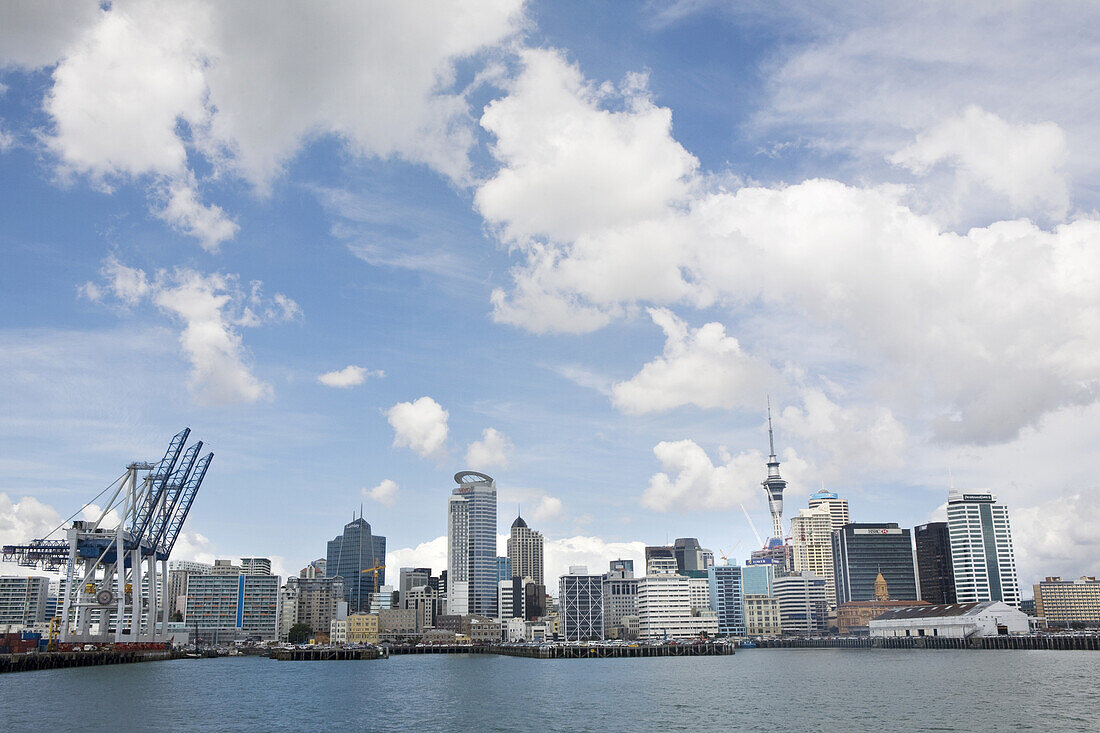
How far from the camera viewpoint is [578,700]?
83438 millimetres

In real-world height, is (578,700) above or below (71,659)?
below

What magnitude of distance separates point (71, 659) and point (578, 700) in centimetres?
8420

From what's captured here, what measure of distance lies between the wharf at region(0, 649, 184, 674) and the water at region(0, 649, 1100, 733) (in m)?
3.48

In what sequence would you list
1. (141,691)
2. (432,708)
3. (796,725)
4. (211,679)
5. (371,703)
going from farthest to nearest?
(211,679) < (141,691) < (371,703) < (432,708) < (796,725)

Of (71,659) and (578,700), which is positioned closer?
(578,700)

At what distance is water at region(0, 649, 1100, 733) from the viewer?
6425 centimetres

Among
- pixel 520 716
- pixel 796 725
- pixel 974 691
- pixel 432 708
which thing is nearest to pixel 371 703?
pixel 432 708

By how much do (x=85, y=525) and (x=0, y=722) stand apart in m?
87.2

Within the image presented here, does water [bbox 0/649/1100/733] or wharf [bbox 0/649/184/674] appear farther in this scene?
wharf [bbox 0/649/184/674]

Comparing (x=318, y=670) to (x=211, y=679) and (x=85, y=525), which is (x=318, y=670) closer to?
(x=211, y=679)

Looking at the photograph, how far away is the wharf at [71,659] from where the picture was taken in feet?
384

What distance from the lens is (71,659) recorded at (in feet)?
420

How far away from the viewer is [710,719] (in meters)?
67.2

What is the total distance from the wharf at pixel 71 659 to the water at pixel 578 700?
11.4 ft
